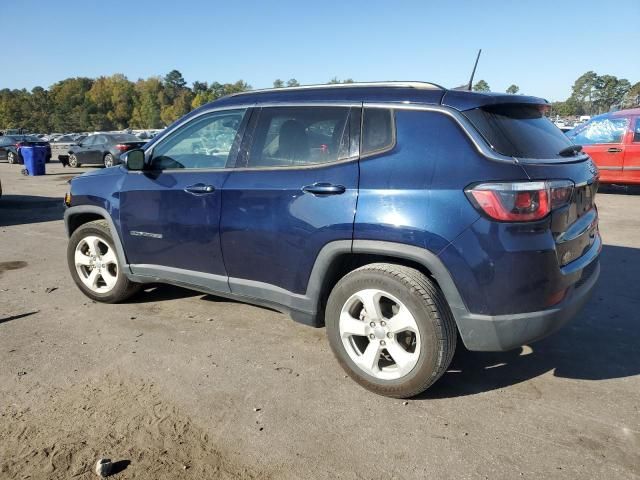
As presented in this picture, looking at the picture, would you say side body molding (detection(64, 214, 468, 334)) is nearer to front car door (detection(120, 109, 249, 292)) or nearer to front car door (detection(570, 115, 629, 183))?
front car door (detection(120, 109, 249, 292))

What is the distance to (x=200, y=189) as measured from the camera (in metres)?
3.73

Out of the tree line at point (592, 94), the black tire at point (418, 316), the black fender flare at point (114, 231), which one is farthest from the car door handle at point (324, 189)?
the tree line at point (592, 94)

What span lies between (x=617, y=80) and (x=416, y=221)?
14450 centimetres

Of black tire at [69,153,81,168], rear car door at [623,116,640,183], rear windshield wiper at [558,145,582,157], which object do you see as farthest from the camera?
black tire at [69,153,81,168]

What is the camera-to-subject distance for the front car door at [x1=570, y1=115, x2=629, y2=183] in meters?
10.4

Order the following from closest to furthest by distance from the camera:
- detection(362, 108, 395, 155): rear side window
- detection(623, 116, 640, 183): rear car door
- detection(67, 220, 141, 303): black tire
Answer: detection(362, 108, 395, 155): rear side window → detection(67, 220, 141, 303): black tire → detection(623, 116, 640, 183): rear car door

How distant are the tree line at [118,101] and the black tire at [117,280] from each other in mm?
124902

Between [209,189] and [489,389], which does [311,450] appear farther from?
[209,189]

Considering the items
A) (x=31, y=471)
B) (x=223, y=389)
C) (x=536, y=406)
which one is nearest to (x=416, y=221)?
(x=536, y=406)

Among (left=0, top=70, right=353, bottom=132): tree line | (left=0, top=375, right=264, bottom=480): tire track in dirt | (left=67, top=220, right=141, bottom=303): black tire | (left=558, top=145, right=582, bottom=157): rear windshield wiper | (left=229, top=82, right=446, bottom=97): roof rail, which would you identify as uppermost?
(left=0, top=70, right=353, bottom=132): tree line

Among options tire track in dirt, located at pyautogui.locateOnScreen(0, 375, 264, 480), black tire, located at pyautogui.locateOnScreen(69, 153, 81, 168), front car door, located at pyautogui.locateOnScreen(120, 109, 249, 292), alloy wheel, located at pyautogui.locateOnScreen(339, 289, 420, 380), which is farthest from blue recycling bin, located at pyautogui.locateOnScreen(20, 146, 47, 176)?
alloy wheel, located at pyautogui.locateOnScreen(339, 289, 420, 380)

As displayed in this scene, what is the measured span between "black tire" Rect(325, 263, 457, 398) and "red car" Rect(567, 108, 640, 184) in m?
9.35

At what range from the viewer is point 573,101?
12900cm

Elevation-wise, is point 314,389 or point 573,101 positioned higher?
point 573,101
